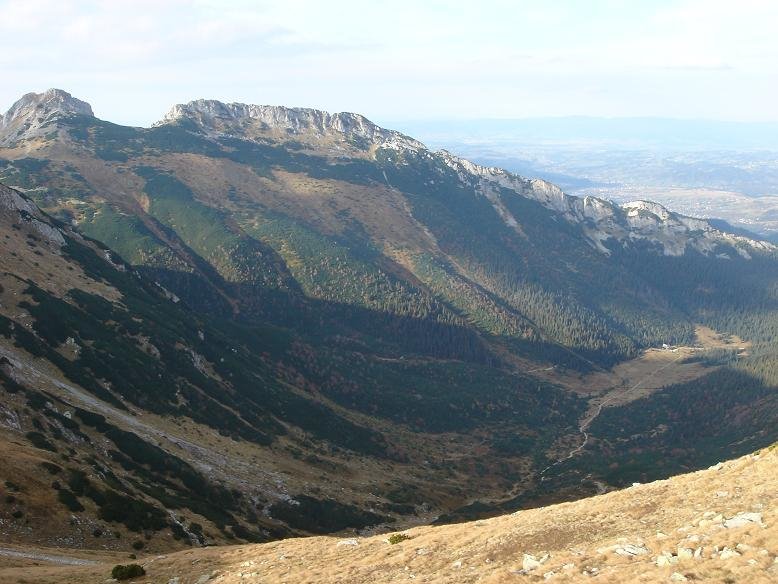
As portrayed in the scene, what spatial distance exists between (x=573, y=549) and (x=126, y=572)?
3054cm

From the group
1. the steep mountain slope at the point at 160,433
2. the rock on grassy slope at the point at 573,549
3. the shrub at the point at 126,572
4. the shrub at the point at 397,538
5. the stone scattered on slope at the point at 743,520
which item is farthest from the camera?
the steep mountain slope at the point at 160,433

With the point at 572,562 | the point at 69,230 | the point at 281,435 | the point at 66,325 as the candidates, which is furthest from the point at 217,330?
the point at 572,562

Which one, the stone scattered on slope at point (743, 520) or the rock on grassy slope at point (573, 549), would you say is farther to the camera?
the stone scattered on slope at point (743, 520)

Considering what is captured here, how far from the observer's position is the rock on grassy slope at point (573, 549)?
1116 inches

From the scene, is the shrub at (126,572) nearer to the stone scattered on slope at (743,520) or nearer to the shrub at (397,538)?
the shrub at (397,538)

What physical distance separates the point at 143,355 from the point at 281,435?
1395 inches

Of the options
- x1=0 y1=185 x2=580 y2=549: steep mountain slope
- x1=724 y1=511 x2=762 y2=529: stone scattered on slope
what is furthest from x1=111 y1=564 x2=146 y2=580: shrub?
x1=724 y1=511 x2=762 y2=529: stone scattered on slope

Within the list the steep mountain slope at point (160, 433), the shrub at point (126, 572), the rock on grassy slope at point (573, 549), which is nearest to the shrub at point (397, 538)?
the rock on grassy slope at point (573, 549)

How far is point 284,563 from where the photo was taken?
42.7 m

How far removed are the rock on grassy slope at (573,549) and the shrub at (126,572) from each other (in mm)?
776

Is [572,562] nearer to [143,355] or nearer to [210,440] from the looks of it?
[210,440]

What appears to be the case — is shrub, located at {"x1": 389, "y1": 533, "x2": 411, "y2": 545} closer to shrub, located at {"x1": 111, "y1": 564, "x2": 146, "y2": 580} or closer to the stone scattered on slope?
shrub, located at {"x1": 111, "y1": 564, "x2": 146, "y2": 580}

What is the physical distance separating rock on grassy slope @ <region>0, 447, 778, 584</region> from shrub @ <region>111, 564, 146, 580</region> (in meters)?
0.78

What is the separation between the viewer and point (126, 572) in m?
41.5
